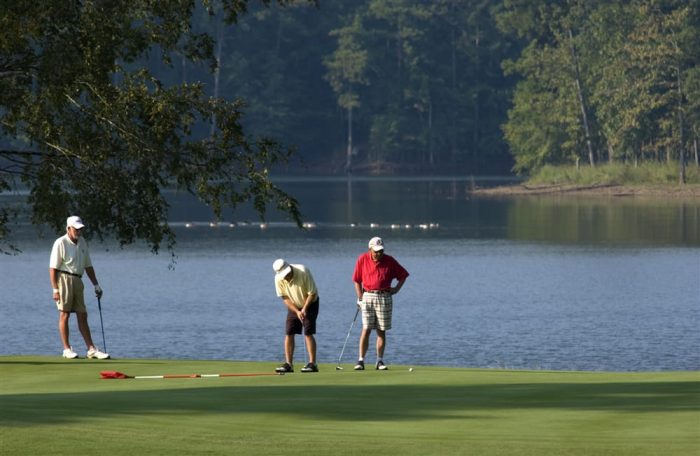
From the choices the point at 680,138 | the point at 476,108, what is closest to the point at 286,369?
the point at 680,138

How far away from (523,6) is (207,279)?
91677 mm

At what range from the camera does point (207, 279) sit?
65.3 meters

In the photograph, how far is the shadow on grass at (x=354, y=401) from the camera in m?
18.1

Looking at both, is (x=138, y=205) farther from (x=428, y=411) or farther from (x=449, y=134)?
(x=449, y=134)

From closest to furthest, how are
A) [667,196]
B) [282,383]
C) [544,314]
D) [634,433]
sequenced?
[634,433] → [282,383] → [544,314] → [667,196]

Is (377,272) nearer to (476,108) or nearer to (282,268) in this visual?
(282,268)

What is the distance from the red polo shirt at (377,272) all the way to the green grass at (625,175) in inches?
4094

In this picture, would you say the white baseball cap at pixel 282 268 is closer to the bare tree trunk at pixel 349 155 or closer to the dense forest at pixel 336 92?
the dense forest at pixel 336 92

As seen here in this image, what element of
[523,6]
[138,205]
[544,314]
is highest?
[523,6]

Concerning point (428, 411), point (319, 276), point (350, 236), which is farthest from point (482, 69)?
point (428, 411)

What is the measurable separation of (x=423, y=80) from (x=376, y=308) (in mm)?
144584

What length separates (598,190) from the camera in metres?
128

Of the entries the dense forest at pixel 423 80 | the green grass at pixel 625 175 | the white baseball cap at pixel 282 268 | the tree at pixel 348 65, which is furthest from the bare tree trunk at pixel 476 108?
the white baseball cap at pixel 282 268

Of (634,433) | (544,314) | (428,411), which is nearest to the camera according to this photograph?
(634,433)
